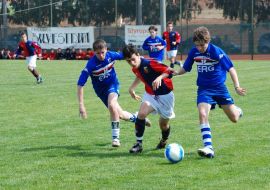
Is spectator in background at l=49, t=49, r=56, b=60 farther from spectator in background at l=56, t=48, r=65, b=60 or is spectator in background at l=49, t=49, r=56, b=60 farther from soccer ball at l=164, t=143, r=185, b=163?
soccer ball at l=164, t=143, r=185, b=163

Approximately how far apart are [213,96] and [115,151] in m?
1.57

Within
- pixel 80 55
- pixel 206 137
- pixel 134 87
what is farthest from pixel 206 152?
pixel 80 55

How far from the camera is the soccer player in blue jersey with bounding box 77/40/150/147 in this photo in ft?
33.1

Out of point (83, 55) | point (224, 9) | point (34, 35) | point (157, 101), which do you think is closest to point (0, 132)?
point (157, 101)

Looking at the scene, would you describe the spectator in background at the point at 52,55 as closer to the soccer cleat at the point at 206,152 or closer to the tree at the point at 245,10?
the tree at the point at 245,10

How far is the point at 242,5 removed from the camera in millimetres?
48312

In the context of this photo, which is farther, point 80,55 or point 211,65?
point 80,55

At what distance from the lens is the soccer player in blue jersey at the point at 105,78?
33.1 feet

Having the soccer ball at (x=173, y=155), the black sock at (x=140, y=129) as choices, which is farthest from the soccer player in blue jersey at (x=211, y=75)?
the black sock at (x=140, y=129)

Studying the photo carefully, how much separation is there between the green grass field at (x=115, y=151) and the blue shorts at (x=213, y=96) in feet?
2.23

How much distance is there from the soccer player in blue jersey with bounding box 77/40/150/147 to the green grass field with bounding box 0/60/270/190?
415mm

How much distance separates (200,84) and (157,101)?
664 mm

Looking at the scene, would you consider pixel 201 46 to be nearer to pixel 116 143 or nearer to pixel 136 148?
pixel 136 148

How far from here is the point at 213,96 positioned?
927 cm
